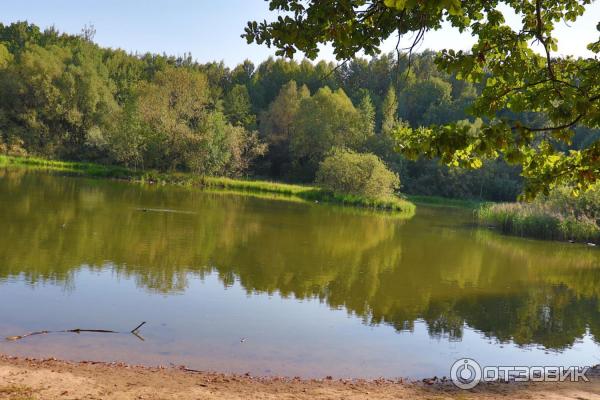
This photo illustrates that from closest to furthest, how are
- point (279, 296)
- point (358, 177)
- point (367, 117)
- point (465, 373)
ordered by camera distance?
1. point (465, 373)
2. point (279, 296)
3. point (358, 177)
4. point (367, 117)

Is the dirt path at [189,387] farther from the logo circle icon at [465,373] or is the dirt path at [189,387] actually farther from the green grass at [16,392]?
the logo circle icon at [465,373]

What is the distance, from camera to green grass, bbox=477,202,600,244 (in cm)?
2545

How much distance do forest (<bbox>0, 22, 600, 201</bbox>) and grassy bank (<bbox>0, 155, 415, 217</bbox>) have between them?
2.10 m

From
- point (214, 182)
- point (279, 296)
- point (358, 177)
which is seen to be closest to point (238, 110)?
point (214, 182)

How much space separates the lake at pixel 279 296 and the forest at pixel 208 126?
958 inches

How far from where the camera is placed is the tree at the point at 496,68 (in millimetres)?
4746

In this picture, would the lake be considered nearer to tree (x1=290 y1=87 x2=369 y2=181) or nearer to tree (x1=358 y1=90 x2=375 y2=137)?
tree (x1=290 y1=87 x2=369 y2=181)

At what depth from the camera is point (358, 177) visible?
42438 millimetres

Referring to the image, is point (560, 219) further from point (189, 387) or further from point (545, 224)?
point (189, 387)

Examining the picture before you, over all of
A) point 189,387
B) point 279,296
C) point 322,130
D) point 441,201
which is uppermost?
point 322,130

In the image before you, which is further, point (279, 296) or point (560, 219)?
point (560, 219)

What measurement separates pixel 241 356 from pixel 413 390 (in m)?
2.26

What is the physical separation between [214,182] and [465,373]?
40109 millimetres

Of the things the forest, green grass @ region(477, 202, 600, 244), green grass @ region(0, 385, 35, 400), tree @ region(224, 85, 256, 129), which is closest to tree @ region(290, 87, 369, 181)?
the forest
